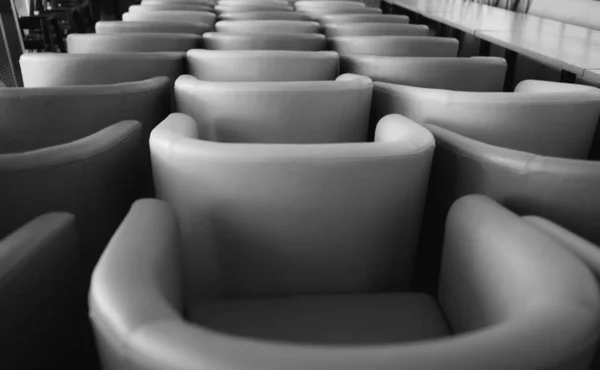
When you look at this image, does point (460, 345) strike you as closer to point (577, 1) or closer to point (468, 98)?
point (468, 98)

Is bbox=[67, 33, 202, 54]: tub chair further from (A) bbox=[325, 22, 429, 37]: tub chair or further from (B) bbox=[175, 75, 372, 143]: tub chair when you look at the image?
(B) bbox=[175, 75, 372, 143]: tub chair

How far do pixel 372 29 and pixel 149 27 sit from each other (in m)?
1.10

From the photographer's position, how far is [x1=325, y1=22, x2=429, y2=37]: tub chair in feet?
8.81

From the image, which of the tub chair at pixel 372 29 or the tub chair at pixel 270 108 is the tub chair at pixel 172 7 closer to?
the tub chair at pixel 372 29

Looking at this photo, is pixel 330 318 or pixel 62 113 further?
pixel 62 113

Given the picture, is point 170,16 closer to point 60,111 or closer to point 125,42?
point 125,42

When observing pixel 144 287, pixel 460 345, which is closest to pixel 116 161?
pixel 144 287

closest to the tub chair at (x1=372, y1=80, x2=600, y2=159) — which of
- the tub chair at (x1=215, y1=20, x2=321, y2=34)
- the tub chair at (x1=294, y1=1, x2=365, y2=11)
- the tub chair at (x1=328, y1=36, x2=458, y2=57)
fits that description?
the tub chair at (x1=328, y1=36, x2=458, y2=57)

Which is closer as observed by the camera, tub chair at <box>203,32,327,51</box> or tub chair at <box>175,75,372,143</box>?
tub chair at <box>175,75,372,143</box>

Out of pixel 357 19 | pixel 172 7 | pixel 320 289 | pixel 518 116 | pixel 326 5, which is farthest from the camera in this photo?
pixel 326 5

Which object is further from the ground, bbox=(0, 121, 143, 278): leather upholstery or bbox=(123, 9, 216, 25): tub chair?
bbox=(123, 9, 216, 25): tub chair

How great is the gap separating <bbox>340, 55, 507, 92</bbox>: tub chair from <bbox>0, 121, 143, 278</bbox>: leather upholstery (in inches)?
35.3

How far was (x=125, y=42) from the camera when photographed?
2.39m

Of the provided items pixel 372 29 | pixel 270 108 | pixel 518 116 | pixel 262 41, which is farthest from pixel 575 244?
pixel 372 29
